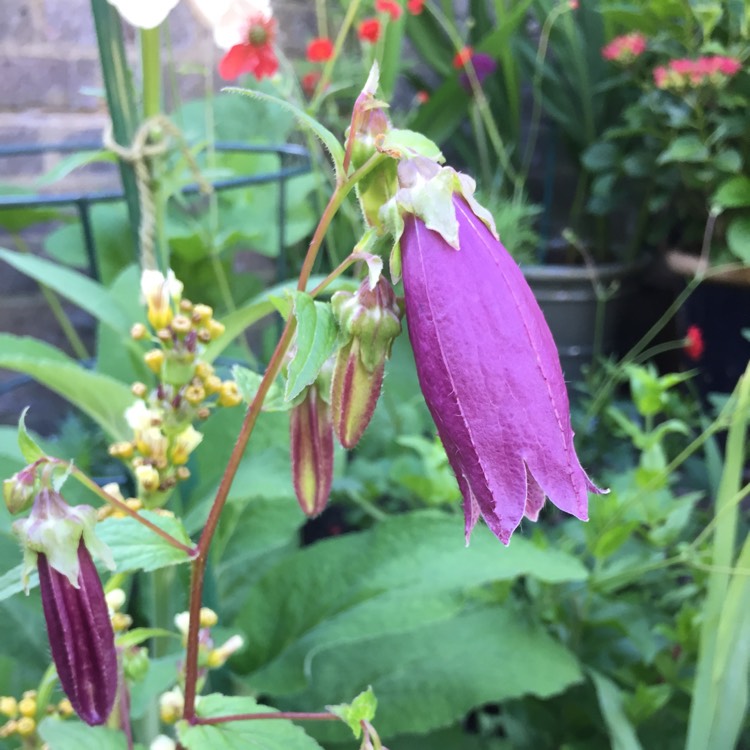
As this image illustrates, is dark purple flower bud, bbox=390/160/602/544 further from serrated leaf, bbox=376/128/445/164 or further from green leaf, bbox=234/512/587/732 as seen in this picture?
green leaf, bbox=234/512/587/732

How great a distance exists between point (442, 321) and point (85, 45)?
3.66ft

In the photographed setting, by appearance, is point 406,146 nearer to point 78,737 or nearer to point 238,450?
point 238,450

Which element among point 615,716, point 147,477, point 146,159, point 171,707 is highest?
point 146,159

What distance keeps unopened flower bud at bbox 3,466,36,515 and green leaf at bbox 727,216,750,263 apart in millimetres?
905

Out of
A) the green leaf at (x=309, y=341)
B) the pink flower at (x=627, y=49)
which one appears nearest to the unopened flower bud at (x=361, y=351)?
the green leaf at (x=309, y=341)

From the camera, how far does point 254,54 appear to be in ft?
2.25

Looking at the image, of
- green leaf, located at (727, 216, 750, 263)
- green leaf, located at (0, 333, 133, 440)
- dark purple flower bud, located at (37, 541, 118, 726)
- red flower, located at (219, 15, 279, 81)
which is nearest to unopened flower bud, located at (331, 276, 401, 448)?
dark purple flower bud, located at (37, 541, 118, 726)

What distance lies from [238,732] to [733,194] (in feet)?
2.98

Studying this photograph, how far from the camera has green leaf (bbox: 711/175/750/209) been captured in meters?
0.95

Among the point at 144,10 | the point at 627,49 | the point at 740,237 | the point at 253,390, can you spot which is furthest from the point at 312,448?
the point at 627,49

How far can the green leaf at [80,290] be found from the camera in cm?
57

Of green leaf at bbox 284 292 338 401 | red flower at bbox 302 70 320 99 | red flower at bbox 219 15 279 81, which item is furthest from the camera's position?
red flower at bbox 302 70 320 99

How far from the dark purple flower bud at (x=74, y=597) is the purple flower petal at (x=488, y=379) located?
0.14 meters

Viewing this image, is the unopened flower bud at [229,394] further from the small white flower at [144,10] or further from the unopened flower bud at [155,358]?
the small white flower at [144,10]
